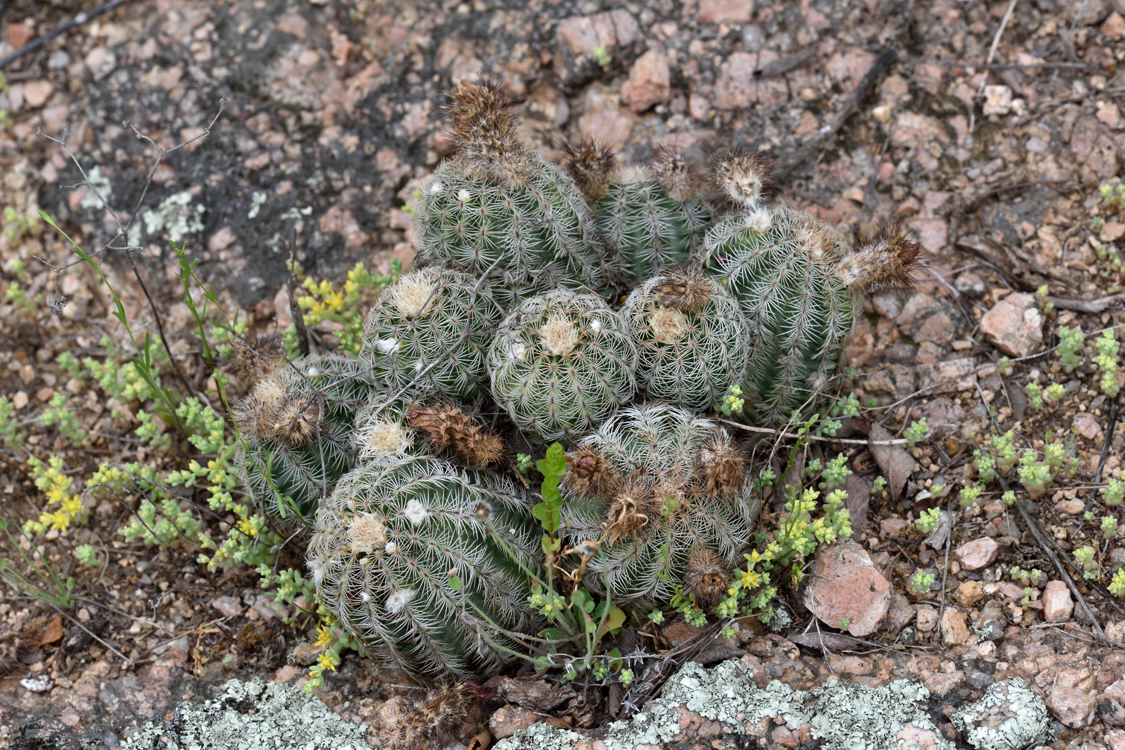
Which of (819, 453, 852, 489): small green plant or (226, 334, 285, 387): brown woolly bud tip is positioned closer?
(819, 453, 852, 489): small green plant

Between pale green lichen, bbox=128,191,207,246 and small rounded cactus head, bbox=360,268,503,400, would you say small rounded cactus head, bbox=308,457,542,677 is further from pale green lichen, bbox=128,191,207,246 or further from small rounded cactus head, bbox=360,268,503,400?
pale green lichen, bbox=128,191,207,246

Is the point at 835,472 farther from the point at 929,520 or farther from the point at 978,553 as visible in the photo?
the point at 978,553

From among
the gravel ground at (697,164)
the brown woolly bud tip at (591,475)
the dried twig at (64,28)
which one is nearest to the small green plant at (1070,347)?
the gravel ground at (697,164)

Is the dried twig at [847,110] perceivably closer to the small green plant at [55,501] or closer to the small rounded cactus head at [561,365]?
the small rounded cactus head at [561,365]

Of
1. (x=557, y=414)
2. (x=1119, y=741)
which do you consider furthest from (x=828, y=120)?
(x=1119, y=741)

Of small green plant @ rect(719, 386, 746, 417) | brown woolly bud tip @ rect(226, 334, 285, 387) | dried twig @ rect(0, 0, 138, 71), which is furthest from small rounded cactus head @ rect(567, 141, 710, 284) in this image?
dried twig @ rect(0, 0, 138, 71)

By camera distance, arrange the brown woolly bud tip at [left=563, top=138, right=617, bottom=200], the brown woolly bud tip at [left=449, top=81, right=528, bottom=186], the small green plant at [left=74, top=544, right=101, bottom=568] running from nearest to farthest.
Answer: the brown woolly bud tip at [left=449, top=81, right=528, bottom=186]
the small green plant at [left=74, top=544, right=101, bottom=568]
the brown woolly bud tip at [left=563, top=138, right=617, bottom=200]
